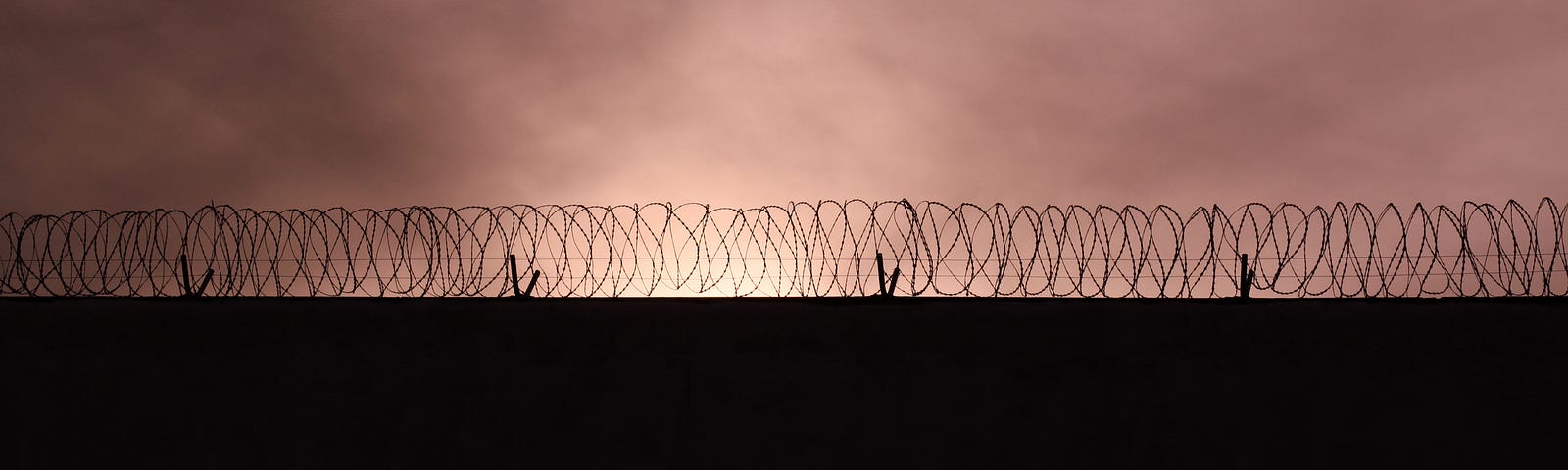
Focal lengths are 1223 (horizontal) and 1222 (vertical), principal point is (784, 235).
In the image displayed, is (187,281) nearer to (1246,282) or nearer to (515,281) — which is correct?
(515,281)
